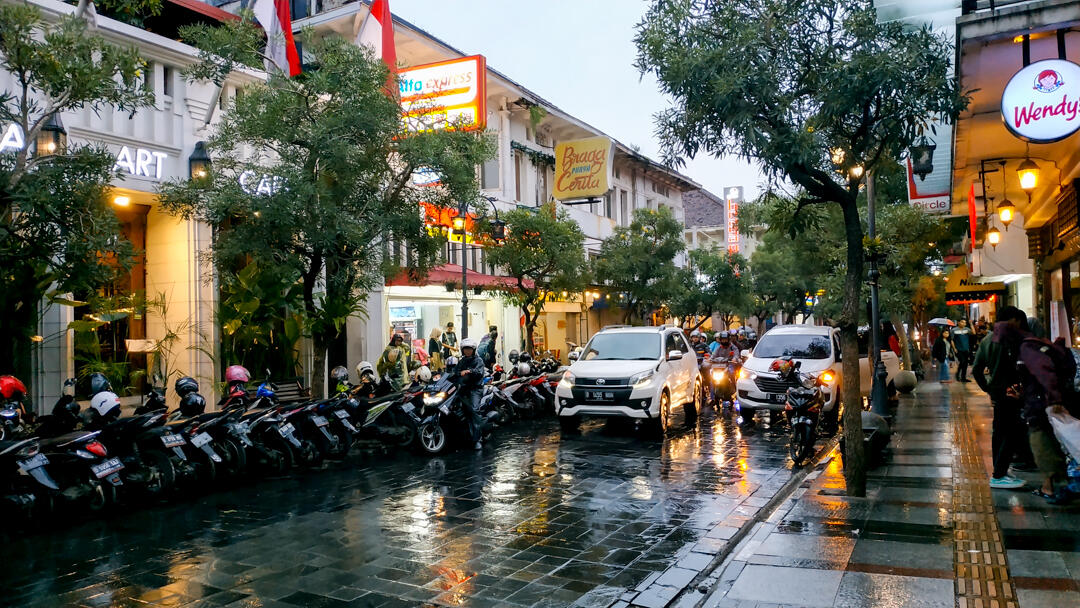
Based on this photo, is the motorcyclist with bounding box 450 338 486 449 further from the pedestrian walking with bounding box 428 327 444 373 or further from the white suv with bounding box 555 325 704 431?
the pedestrian walking with bounding box 428 327 444 373

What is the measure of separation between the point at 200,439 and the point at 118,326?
24.9 feet

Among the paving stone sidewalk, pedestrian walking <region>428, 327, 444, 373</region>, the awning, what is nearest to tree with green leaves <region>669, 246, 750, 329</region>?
the awning

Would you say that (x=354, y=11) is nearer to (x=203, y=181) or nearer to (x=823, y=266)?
(x=203, y=181)

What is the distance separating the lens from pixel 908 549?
5.95 m

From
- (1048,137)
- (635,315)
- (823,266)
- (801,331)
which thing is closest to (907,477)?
(1048,137)

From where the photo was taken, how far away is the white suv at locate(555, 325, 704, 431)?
12508mm

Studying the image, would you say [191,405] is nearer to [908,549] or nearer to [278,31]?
[278,31]

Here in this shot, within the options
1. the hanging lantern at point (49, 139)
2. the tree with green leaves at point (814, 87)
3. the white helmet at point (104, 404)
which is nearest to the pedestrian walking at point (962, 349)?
the tree with green leaves at point (814, 87)

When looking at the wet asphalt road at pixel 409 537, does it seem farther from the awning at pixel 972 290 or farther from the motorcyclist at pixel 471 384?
the awning at pixel 972 290

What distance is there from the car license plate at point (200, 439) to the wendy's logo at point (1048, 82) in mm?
9462

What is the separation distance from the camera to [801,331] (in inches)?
580

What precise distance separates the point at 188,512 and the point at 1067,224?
44.4 ft

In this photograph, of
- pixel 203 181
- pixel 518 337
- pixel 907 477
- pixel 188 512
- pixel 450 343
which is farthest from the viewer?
pixel 518 337

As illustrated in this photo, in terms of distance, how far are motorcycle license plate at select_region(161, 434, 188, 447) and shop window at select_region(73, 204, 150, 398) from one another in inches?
159
